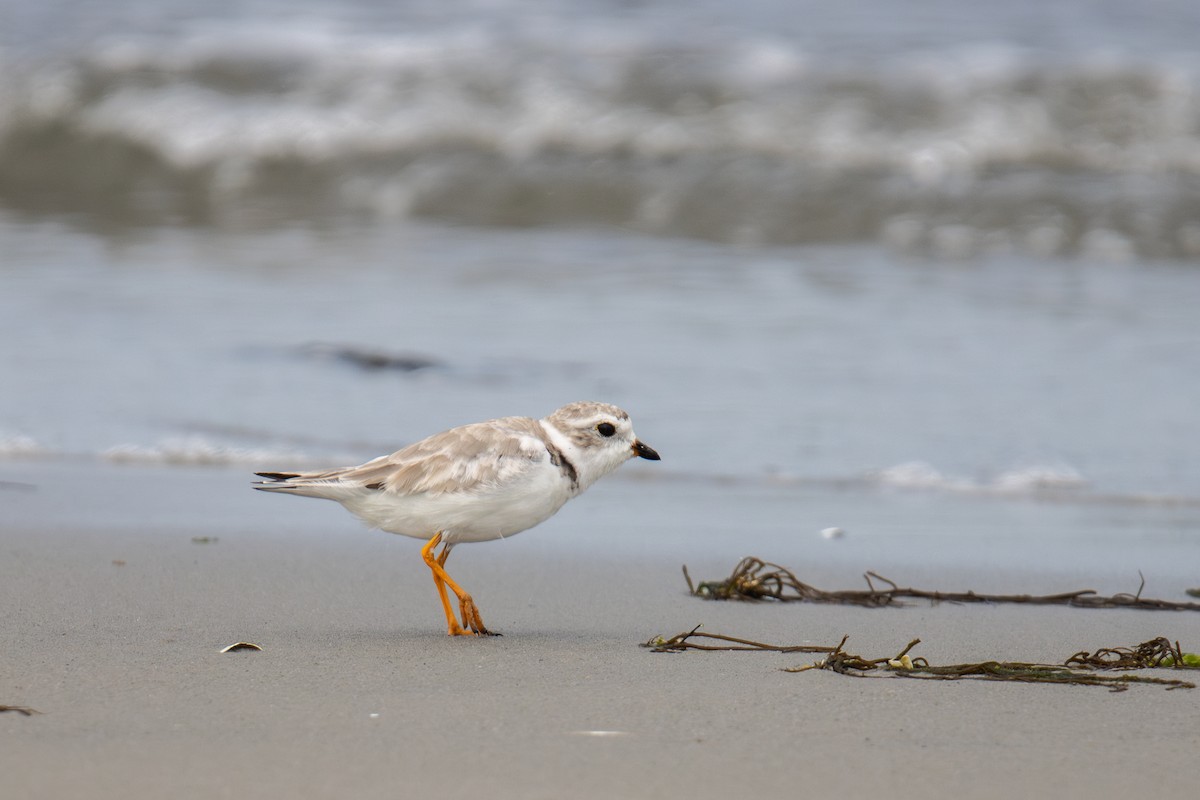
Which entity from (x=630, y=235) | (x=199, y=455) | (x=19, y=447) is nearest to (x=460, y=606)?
(x=199, y=455)

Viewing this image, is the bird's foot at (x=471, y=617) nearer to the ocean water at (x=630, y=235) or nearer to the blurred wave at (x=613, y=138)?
the ocean water at (x=630, y=235)

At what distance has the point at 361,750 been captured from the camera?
2.96 metres

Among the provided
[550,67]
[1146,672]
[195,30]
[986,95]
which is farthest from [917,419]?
[195,30]

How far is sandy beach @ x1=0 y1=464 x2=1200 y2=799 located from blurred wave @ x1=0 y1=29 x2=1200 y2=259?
7.87 m

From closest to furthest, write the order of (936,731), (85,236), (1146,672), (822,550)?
1. (936,731)
2. (1146,672)
3. (822,550)
4. (85,236)

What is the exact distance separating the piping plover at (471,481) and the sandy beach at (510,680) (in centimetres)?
31

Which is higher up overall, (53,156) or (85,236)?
(53,156)

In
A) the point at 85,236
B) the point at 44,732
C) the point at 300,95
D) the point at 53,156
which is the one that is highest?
the point at 300,95

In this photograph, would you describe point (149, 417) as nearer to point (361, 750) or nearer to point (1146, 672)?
point (361, 750)

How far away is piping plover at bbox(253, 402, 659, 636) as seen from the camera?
4039mm

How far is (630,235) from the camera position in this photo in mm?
12758

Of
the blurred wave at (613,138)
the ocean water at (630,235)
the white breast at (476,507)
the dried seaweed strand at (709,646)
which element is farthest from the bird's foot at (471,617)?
the blurred wave at (613,138)

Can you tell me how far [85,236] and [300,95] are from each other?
449 centimetres

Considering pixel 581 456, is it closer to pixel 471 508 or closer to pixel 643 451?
pixel 643 451
